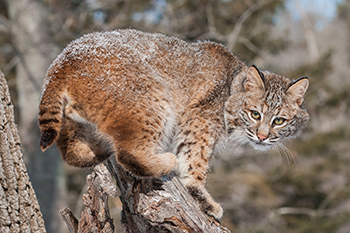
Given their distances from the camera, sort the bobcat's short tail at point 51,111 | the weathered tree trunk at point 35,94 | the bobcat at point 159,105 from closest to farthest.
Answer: the bobcat's short tail at point 51,111, the bobcat at point 159,105, the weathered tree trunk at point 35,94

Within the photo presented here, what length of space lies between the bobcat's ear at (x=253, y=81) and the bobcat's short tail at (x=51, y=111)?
1948mm

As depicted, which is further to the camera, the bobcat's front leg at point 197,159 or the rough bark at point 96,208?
the bobcat's front leg at point 197,159

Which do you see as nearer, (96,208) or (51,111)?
(51,111)

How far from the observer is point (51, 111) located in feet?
9.42

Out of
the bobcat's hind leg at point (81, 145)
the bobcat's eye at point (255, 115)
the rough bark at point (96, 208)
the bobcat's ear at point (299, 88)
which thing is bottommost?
the rough bark at point (96, 208)

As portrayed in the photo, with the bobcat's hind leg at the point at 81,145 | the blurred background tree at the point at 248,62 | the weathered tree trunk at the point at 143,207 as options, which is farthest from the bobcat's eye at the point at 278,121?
the blurred background tree at the point at 248,62

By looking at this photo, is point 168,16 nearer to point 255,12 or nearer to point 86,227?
point 255,12

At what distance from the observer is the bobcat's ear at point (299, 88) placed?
381cm

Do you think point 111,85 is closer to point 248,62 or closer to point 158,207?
point 158,207

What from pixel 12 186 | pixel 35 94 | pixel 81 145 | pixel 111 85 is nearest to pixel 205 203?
pixel 81 145

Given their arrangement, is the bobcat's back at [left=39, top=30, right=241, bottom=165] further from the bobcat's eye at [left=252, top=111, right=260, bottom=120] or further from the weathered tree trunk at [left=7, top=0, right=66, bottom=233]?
the weathered tree trunk at [left=7, top=0, right=66, bottom=233]

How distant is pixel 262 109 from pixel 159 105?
4.01 ft

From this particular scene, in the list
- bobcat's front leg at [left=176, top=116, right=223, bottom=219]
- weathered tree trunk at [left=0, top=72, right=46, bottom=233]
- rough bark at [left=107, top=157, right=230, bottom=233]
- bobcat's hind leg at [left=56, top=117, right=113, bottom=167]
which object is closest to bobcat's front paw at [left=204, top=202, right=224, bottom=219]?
bobcat's front leg at [left=176, top=116, right=223, bottom=219]

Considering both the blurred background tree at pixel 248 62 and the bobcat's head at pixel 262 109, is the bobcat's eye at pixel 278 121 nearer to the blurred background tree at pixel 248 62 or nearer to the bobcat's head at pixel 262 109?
the bobcat's head at pixel 262 109
